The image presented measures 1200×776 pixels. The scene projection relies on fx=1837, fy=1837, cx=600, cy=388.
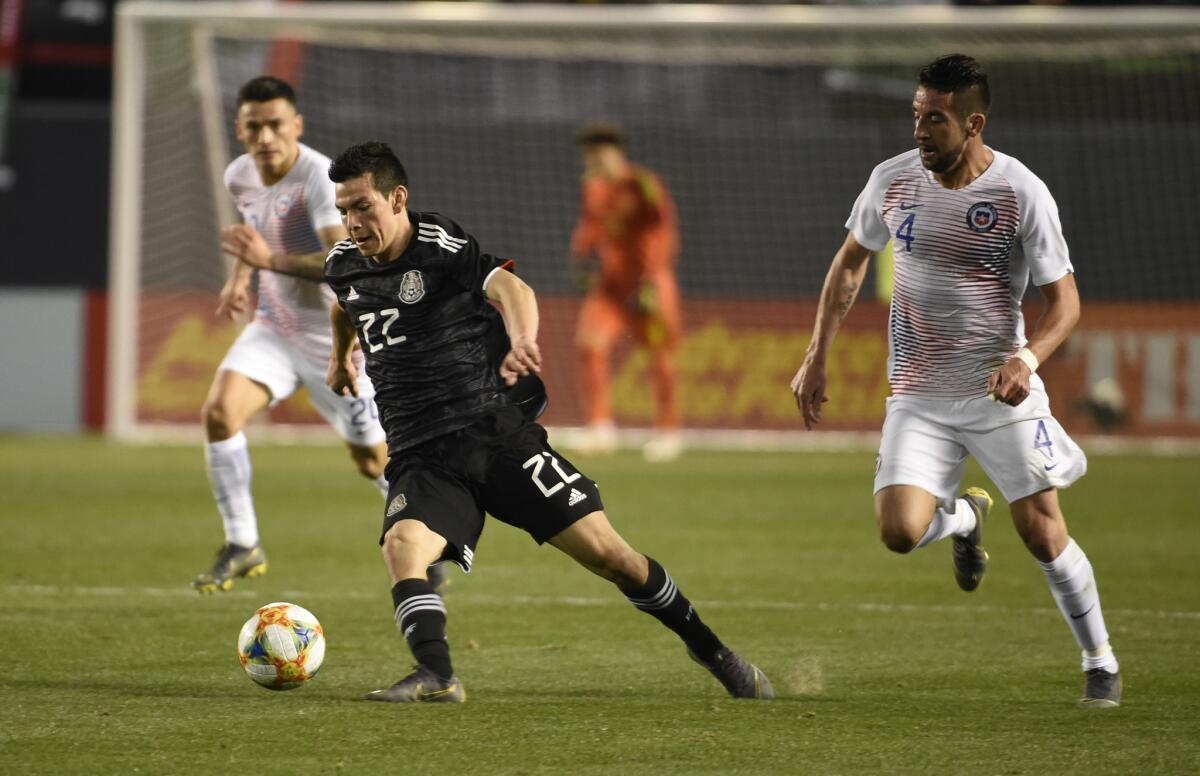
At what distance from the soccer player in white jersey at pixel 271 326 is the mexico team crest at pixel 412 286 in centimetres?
233

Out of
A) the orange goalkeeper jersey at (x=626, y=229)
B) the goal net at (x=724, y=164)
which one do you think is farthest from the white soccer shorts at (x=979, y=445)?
the goal net at (x=724, y=164)

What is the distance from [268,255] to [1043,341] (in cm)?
355

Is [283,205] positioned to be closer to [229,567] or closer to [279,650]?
[229,567]

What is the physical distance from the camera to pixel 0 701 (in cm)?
566

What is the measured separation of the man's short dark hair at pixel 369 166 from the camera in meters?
5.68

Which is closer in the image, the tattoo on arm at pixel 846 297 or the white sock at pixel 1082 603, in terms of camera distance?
the white sock at pixel 1082 603

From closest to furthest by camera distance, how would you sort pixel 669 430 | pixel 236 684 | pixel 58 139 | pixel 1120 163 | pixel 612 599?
pixel 236 684
pixel 612 599
pixel 669 430
pixel 1120 163
pixel 58 139

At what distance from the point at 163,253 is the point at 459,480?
12748 millimetres

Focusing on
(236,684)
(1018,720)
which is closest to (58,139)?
(236,684)

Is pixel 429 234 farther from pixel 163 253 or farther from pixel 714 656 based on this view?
pixel 163 253

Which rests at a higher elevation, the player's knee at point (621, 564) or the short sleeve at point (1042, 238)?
the short sleeve at point (1042, 238)

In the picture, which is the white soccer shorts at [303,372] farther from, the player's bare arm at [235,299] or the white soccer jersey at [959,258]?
the white soccer jersey at [959,258]

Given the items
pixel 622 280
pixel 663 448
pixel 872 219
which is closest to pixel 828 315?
pixel 872 219

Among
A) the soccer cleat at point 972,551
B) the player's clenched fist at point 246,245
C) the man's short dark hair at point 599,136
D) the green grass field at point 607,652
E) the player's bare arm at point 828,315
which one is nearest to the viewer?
the green grass field at point 607,652
